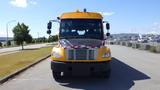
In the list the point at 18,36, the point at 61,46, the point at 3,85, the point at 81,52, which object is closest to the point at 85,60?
the point at 81,52

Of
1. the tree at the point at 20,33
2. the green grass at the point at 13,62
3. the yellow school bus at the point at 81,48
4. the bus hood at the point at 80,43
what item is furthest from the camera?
the tree at the point at 20,33

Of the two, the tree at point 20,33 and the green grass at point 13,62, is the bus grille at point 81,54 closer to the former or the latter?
the green grass at point 13,62

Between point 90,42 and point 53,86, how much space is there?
8.17 feet

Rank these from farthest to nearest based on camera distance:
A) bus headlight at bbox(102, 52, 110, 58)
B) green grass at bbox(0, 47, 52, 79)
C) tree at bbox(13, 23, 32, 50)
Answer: tree at bbox(13, 23, 32, 50)
green grass at bbox(0, 47, 52, 79)
bus headlight at bbox(102, 52, 110, 58)

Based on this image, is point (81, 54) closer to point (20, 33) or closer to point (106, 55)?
point (106, 55)

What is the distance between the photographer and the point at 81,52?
1191 cm

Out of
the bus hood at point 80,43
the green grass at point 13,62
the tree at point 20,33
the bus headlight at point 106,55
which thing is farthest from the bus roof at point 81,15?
the tree at point 20,33

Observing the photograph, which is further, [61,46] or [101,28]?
[101,28]

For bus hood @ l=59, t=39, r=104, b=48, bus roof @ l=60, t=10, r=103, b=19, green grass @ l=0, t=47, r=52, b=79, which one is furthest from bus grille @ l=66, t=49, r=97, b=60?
green grass @ l=0, t=47, r=52, b=79

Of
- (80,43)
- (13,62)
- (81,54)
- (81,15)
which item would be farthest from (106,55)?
(13,62)

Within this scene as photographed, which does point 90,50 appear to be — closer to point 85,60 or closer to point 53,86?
point 85,60

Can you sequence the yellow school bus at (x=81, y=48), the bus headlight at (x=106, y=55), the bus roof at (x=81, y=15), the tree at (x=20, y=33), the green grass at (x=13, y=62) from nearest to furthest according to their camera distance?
the yellow school bus at (x=81, y=48), the bus headlight at (x=106, y=55), the bus roof at (x=81, y=15), the green grass at (x=13, y=62), the tree at (x=20, y=33)

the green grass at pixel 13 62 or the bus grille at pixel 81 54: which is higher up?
the bus grille at pixel 81 54

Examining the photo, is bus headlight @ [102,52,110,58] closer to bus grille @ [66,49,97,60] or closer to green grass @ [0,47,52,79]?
bus grille @ [66,49,97,60]
